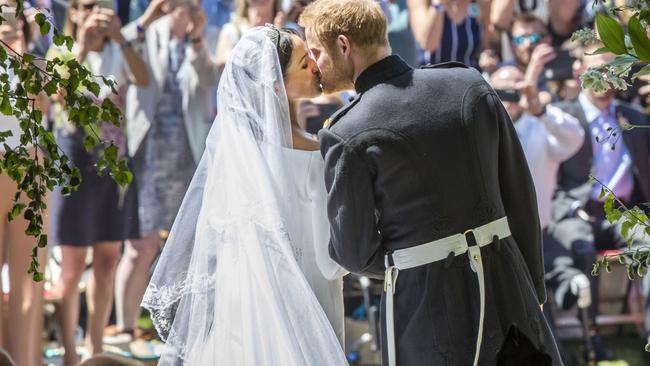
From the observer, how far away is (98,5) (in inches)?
242

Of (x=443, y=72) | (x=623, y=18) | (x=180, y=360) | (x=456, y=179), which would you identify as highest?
(x=623, y=18)

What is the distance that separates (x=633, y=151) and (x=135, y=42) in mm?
3131

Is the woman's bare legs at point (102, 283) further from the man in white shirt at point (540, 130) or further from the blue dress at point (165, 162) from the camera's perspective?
the man in white shirt at point (540, 130)

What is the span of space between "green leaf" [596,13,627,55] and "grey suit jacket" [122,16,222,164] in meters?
4.53

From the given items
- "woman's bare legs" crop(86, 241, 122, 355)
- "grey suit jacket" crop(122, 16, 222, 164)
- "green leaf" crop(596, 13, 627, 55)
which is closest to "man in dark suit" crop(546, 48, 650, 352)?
"grey suit jacket" crop(122, 16, 222, 164)

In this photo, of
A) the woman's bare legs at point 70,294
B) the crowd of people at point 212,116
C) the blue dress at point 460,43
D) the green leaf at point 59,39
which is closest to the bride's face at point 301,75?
the green leaf at point 59,39

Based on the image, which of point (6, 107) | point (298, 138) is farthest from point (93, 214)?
point (6, 107)

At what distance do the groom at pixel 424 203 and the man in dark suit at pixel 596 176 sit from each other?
379cm

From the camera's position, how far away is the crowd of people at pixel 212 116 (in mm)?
6051

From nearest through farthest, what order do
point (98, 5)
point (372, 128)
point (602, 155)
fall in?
point (372, 128)
point (98, 5)
point (602, 155)

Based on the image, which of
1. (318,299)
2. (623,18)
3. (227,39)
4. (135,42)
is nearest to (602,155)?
(623,18)

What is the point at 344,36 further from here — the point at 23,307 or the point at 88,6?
the point at 88,6

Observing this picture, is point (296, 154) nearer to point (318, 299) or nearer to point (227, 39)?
point (318, 299)

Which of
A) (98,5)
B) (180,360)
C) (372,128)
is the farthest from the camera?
(98,5)
